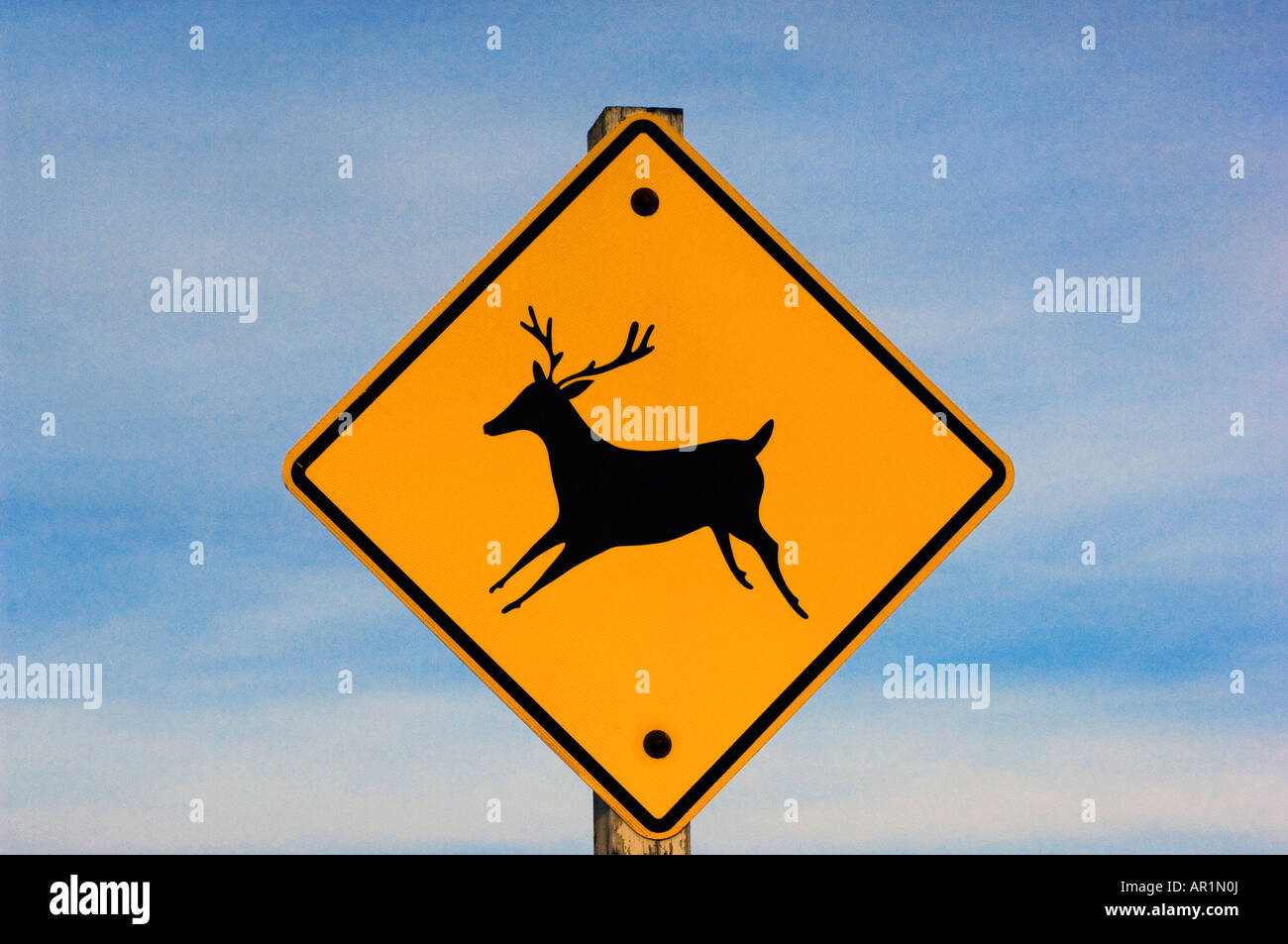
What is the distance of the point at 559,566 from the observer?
2.43 meters

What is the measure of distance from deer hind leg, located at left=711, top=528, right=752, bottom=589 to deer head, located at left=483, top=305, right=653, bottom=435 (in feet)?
1.44

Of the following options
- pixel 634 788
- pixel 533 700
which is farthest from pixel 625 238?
pixel 634 788

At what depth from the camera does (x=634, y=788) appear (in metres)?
2.37

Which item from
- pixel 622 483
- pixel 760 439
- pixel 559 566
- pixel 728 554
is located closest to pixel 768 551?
pixel 728 554

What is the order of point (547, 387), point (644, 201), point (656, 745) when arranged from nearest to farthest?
1. point (656, 745)
2. point (547, 387)
3. point (644, 201)

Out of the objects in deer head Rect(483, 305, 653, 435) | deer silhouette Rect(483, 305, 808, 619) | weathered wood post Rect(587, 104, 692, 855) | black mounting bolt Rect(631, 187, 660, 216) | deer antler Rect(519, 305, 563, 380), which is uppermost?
black mounting bolt Rect(631, 187, 660, 216)

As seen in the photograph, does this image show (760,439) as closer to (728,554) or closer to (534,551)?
(728,554)

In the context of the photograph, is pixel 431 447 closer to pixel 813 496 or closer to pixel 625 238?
pixel 625 238

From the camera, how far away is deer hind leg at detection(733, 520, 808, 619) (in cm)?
248

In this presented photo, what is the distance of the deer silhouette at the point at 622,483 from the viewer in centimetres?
245

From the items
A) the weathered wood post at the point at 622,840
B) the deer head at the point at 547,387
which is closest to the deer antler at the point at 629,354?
the deer head at the point at 547,387

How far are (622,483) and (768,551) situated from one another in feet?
1.19

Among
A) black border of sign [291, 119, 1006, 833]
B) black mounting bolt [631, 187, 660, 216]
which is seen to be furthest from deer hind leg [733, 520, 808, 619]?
black mounting bolt [631, 187, 660, 216]

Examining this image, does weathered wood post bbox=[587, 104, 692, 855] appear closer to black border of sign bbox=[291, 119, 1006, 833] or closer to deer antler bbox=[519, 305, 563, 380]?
black border of sign bbox=[291, 119, 1006, 833]
